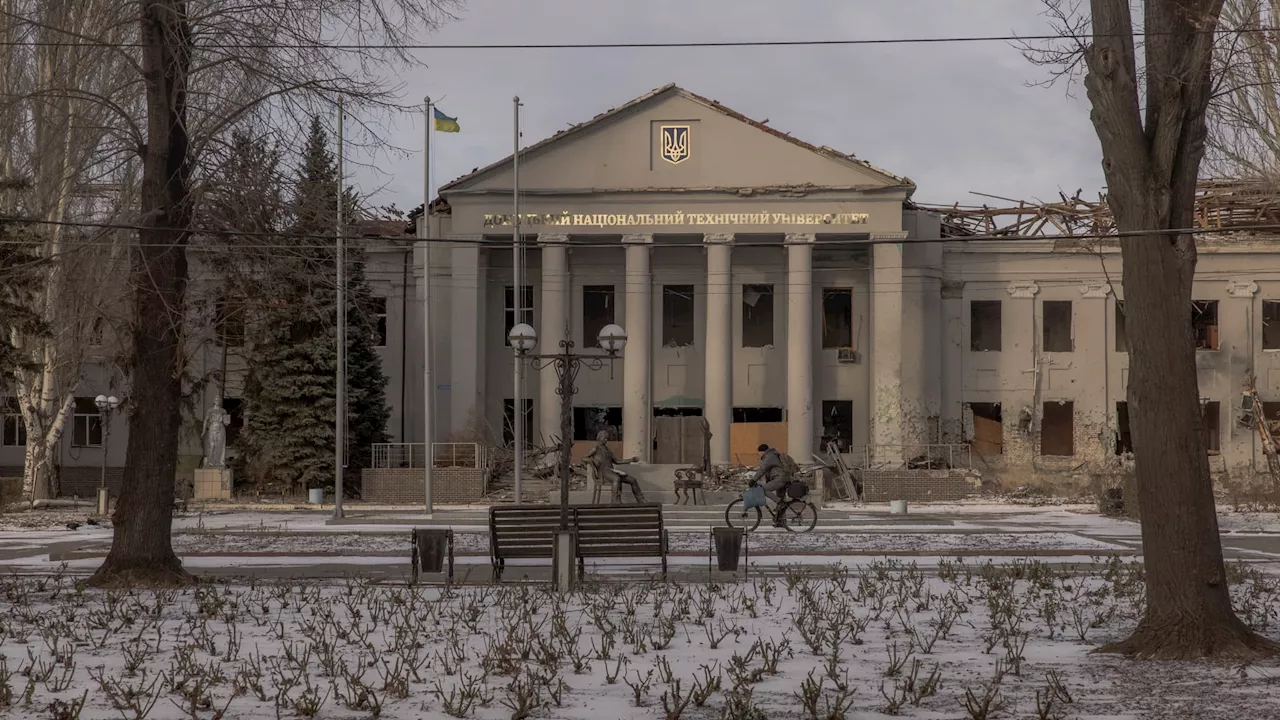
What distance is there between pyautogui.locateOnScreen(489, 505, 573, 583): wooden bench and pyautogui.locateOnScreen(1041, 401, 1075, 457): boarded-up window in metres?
35.8

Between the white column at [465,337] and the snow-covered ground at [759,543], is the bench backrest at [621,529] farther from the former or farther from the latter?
the white column at [465,337]

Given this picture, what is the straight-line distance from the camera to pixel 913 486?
41.2 m

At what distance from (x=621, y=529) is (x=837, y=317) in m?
34.2

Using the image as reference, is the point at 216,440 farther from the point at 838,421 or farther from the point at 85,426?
the point at 838,421

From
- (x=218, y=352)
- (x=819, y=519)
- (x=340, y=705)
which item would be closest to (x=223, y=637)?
(x=340, y=705)

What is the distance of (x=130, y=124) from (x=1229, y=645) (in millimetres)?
12807

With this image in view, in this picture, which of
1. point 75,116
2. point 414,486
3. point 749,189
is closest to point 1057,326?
point 749,189

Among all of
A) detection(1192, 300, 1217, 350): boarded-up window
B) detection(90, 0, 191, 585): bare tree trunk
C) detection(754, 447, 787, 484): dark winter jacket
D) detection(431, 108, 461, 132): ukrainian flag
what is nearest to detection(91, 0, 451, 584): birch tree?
detection(90, 0, 191, 585): bare tree trunk

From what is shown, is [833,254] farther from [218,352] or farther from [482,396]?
[218,352]

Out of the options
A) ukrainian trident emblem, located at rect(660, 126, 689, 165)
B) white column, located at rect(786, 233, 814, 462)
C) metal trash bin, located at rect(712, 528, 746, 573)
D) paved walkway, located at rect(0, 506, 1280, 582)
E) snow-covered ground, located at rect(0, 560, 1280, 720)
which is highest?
ukrainian trident emblem, located at rect(660, 126, 689, 165)

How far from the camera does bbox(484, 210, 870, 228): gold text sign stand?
4566 cm

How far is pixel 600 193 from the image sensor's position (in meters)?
45.8

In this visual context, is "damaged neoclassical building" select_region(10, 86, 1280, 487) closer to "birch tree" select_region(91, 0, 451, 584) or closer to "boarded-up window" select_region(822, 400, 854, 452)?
"boarded-up window" select_region(822, 400, 854, 452)

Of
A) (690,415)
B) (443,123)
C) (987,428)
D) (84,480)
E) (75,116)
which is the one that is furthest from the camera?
(987,428)
